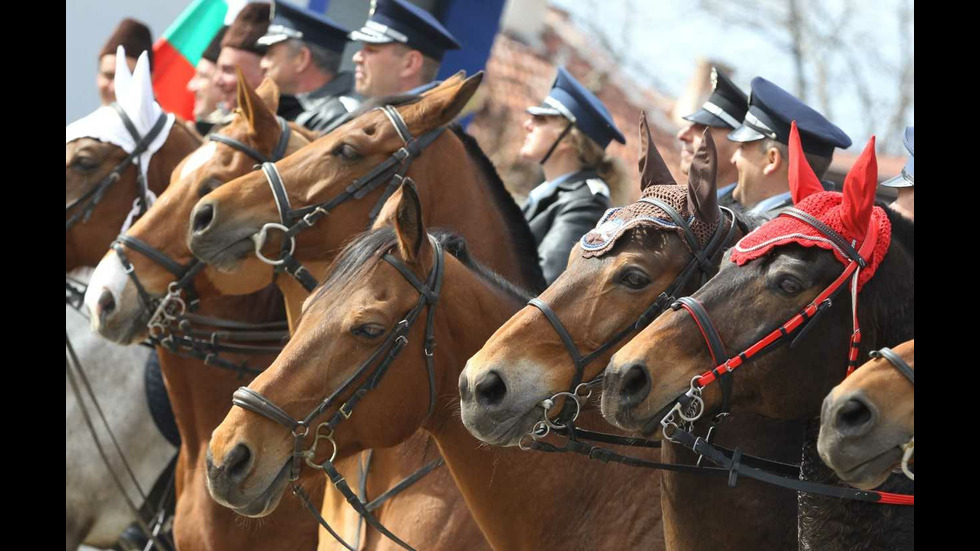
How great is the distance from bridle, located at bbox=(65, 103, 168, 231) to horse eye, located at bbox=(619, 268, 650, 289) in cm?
380

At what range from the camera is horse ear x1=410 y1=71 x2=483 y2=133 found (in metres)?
6.04

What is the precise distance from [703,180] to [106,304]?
312cm

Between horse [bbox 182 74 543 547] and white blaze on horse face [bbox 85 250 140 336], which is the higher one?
horse [bbox 182 74 543 547]

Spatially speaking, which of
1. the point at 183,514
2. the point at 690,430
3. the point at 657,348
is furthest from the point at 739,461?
the point at 183,514

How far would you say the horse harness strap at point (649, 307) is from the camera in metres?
4.51

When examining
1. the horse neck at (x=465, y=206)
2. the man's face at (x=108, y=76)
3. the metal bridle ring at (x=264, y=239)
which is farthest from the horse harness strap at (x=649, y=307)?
the man's face at (x=108, y=76)

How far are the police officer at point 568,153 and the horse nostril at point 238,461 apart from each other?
8.20 feet

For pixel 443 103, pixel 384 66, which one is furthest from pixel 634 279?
pixel 384 66

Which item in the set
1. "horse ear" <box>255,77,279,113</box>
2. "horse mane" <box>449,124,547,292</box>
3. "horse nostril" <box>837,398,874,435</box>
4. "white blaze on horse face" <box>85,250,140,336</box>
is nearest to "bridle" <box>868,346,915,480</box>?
"horse nostril" <box>837,398,874,435</box>

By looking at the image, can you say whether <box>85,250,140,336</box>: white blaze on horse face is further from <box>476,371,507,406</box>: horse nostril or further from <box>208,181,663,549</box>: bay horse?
<box>476,371,507,406</box>: horse nostril

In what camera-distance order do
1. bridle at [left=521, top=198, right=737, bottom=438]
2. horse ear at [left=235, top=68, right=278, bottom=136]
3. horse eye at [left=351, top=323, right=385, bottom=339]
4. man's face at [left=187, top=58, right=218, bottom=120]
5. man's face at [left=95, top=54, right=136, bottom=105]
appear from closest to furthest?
bridle at [left=521, top=198, right=737, bottom=438]
horse eye at [left=351, top=323, right=385, bottom=339]
horse ear at [left=235, top=68, right=278, bottom=136]
man's face at [left=187, top=58, right=218, bottom=120]
man's face at [left=95, top=54, right=136, bottom=105]

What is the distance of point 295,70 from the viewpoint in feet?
28.0
